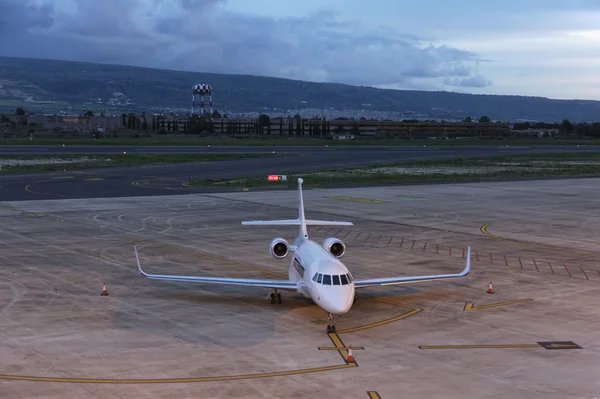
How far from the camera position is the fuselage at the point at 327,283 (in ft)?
78.2

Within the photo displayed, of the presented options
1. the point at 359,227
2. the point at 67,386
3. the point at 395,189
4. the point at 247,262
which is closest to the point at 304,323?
the point at 67,386

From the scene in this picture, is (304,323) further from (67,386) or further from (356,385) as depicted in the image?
(67,386)

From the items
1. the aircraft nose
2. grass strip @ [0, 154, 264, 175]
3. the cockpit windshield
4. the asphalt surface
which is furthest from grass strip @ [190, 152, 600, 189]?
the aircraft nose

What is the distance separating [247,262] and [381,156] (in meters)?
84.8

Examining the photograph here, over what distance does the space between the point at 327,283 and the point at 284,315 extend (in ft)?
8.95

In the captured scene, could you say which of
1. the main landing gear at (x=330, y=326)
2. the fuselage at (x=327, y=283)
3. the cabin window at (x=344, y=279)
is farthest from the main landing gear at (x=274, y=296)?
the cabin window at (x=344, y=279)

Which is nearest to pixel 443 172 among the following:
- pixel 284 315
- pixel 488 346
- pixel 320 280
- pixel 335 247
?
pixel 335 247

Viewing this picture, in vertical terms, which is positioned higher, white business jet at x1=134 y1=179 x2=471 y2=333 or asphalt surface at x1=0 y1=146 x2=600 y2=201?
white business jet at x1=134 y1=179 x2=471 y2=333

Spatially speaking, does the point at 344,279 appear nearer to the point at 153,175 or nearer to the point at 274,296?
the point at 274,296

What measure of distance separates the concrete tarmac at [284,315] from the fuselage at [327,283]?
0.95 meters

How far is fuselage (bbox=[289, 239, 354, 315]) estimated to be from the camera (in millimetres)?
23828

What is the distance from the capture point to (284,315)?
85.5 ft

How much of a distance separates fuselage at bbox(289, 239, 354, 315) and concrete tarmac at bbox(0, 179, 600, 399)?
95 centimetres

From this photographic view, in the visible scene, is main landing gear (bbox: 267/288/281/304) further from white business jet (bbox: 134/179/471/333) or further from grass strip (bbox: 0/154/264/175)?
grass strip (bbox: 0/154/264/175)
